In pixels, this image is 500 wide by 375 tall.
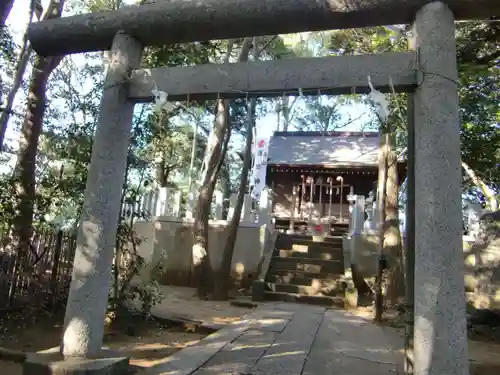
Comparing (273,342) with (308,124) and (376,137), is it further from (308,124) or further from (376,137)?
(308,124)

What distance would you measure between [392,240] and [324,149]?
8.52m

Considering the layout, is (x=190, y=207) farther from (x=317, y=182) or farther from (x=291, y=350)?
(x=291, y=350)

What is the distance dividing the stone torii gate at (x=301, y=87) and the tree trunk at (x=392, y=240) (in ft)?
20.2

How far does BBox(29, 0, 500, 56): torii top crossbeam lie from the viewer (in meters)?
3.49

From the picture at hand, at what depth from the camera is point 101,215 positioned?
3.86 meters

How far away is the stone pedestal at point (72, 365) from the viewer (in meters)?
3.32

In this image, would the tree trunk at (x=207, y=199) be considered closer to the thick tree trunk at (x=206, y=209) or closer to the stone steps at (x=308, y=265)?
the thick tree trunk at (x=206, y=209)

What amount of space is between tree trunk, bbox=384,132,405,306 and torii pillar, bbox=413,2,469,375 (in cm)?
666

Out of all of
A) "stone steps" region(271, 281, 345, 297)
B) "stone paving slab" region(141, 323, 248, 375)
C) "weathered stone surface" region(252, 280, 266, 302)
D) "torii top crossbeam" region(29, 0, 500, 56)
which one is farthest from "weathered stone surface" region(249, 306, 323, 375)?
"torii top crossbeam" region(29, 0, 500, 56)

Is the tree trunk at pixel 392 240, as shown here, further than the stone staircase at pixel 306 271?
No

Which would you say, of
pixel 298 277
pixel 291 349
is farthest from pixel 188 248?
pixel 291 349

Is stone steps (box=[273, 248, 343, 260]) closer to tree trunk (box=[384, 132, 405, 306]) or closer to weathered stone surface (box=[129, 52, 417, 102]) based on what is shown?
tree trunk (box=[384, 132, 405, 306])

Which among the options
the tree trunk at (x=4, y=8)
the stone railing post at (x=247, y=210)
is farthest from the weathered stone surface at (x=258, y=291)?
the tree trunk at (x=4, y=8)

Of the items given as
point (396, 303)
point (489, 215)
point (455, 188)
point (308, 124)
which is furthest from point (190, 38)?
point (308, 124)
